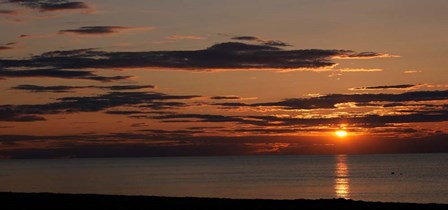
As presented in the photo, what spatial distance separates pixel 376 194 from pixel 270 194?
634 inches

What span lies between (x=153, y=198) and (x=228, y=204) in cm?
850

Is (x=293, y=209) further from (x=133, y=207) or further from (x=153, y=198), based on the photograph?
(x=153, y=198)

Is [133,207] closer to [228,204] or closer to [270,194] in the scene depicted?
[228,204]

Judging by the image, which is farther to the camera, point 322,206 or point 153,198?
point 153,198

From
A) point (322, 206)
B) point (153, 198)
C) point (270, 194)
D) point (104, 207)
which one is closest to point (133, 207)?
point (104, 207)

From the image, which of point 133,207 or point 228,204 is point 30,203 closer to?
point 133,207

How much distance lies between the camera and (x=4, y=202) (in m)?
49.8

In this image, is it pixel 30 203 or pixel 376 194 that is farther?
pixel 376 194

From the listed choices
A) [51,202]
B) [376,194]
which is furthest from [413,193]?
[51,202]

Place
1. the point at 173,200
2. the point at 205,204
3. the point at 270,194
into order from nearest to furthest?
the point at 205,204
the point at 173,200
the point at 270,194

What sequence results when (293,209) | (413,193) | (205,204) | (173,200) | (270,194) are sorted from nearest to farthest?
(293,209) → (205,204) → (173,200) → (270,194) → (413,193)

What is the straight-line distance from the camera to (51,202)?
49.7m

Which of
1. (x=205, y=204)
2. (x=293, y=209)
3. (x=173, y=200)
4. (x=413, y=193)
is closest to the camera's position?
(x=293, y=209)

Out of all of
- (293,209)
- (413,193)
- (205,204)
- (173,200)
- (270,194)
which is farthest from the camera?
(413,193)
